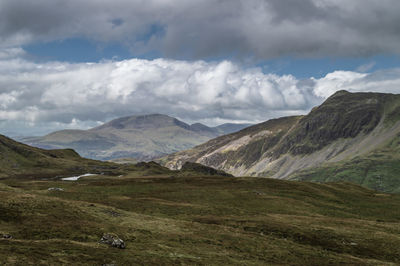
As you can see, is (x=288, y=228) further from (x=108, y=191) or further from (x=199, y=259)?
(x=108, y=191)

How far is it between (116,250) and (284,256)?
21161 millimetres

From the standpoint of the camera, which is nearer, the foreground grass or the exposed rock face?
the foreground grass

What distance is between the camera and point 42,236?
39.5 meters

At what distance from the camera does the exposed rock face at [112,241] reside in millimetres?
39188

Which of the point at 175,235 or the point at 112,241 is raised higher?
the point at 112,241

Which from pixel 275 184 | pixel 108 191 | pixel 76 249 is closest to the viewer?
pixel 76 249

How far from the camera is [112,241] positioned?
3959 cm

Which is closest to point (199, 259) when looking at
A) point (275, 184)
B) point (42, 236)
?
point (42, 236)

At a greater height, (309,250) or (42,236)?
(42,236)

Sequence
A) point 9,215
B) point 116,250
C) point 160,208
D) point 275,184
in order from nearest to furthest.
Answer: point 116,250, point 9,215, point 160,208, point 275,184

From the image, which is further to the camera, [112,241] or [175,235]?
[175,235]

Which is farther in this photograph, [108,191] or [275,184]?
[275,184]

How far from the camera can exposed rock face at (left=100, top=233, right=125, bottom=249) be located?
129 ft

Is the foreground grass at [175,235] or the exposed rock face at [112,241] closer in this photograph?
the foreground grass at [175,235]
